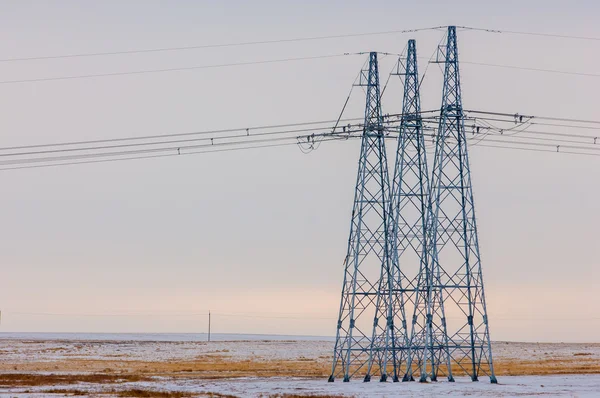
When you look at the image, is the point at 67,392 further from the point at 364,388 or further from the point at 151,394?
the point at 364,388

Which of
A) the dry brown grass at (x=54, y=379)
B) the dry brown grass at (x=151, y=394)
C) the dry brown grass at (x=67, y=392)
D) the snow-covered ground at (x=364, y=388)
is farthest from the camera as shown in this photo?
the dry brown grass at (x=54, y=379)

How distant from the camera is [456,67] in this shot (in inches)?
2763

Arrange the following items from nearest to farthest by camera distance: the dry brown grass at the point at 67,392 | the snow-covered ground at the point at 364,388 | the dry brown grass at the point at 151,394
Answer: the dry brown grass at the point at 151,394, the dry brown grass at the point at 67,392, the snow-covered ground at the point at 364,388

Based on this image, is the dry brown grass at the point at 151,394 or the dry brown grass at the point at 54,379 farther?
the dry brown grass at the point at 54,379

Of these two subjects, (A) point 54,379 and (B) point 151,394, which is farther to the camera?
(A) point 54,379

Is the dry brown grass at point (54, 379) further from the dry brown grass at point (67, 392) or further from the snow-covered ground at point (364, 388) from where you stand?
the dry brown grass at point (67, 392)

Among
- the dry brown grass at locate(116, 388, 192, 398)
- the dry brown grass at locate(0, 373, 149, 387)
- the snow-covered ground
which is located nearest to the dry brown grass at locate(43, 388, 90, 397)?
the snow-covered ground

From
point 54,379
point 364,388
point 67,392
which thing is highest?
point 54,379

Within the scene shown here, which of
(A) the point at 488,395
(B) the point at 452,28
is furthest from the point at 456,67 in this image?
(A) the point at 488,395

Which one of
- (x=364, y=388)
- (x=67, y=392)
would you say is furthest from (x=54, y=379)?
(x=364, y=388)

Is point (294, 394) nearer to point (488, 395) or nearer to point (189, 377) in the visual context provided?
point (488, 395)

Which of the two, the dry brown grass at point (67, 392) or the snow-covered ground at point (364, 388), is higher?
the snow-covered ground at point (364, 388)

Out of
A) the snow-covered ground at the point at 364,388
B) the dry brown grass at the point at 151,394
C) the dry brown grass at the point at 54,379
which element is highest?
the dry brown grass at the point at 54,379

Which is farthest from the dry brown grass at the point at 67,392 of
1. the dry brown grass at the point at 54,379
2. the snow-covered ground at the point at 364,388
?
the dry brown grass at the point at 54,379
